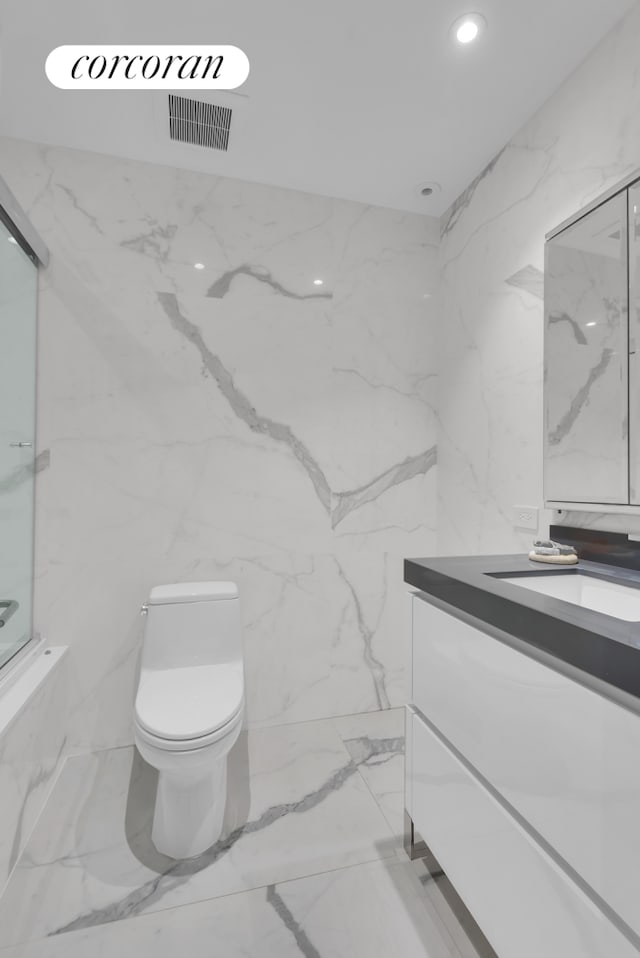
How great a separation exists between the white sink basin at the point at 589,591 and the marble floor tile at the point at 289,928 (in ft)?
2.89

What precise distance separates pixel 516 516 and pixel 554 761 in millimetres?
1061

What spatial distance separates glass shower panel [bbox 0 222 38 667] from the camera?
1587 mm

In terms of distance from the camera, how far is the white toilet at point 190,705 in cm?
132

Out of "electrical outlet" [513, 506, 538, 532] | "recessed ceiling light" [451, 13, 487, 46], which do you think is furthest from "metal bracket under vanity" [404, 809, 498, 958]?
"recessed ceiling light" [451, 13, 487, 46]

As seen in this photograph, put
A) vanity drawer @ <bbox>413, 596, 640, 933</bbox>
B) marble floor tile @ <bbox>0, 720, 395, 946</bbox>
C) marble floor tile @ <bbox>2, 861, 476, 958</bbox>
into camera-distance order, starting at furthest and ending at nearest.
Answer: marble floor tile @ <bbox>0, 720, 395, 946</bbox> < marble floor tile @ <bbox>2, 861, 476, 958</bbox> < vanity drawer @ <bbox>413, 596, 640, 933</bbox>

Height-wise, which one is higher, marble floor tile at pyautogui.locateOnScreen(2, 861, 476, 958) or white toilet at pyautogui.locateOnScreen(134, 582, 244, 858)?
white toilet at pyautogui.locateOnScreen(134, 582, 244, 858)

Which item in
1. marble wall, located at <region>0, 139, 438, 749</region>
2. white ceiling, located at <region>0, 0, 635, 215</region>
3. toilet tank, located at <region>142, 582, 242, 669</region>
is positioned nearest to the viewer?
white ceiling, located at <region>0, 0, 635, 215</region>

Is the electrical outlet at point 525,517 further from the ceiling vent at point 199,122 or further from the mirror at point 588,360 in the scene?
the ceiling vent at point 199,122

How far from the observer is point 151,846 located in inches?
55.7

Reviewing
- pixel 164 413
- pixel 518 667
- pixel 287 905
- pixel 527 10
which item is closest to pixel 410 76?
pixel 527 10

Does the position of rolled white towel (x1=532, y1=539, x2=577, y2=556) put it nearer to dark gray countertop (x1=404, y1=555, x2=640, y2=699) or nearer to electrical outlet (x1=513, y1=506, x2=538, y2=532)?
dark gray countertop (x1=404, y1=555, x2=640, y2=699)

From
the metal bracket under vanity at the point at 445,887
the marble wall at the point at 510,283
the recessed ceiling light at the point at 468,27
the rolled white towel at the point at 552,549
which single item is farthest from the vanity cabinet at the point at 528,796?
the recessed ceiling light at the point at 468,27

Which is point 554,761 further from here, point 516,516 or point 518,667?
point 516,516

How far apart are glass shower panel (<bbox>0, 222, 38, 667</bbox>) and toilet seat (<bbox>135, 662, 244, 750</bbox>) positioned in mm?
523
